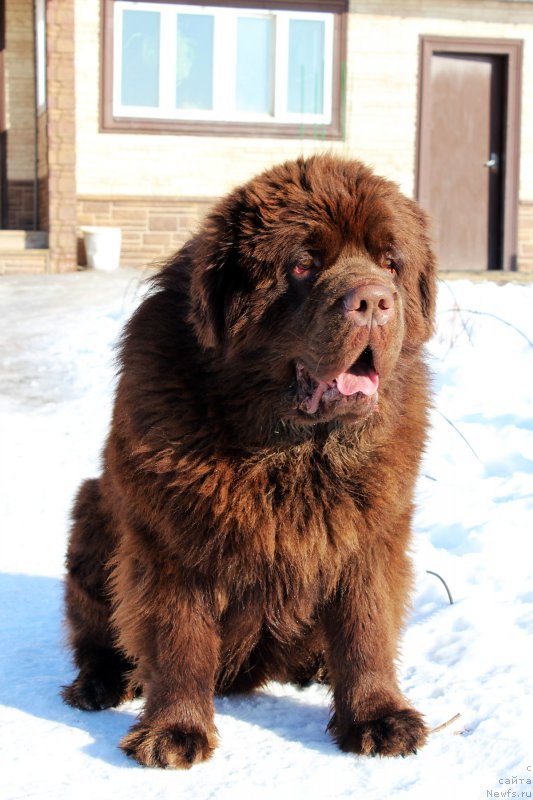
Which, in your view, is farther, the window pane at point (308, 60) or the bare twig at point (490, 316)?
the window pane at point (308, 60)

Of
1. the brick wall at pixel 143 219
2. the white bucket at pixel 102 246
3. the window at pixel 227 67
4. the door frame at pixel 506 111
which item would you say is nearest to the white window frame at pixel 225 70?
the window at pixel 227 67

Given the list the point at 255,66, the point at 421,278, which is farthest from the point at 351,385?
the point at 255,66

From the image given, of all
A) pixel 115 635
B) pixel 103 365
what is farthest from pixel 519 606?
pixel 103 365

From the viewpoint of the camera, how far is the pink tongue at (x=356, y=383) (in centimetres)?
249

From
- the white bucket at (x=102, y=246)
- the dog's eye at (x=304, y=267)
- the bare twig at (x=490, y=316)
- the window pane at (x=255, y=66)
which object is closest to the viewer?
the dog's eye at (x=304, y=267)

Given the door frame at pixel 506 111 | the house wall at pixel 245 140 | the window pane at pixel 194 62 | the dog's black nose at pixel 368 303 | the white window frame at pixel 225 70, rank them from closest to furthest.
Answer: the dog's black nose at pixel 368 303
the house wall at pixel 245 140
the white window frame at pixel 225 70
the window pane at pixel 194 62
the door frame at pixel 506 111

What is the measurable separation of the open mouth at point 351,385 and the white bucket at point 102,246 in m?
9.78

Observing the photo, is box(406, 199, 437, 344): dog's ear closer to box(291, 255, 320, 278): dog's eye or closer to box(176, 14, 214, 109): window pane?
box(291, 255, 320, 278): dog's eye

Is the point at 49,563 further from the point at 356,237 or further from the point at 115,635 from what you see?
the point at 356,237

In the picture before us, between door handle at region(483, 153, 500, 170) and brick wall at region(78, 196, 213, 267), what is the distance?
3.95m

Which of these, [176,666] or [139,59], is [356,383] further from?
[139,59]

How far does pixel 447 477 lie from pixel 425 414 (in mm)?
2093

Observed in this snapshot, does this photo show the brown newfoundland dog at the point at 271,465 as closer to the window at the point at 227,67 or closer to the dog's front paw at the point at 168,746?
the dog's front paw at the point at 168,746

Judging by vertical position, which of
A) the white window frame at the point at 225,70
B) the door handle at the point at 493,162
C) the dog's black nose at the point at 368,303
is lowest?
the dog's black nose at the point at 368,303
